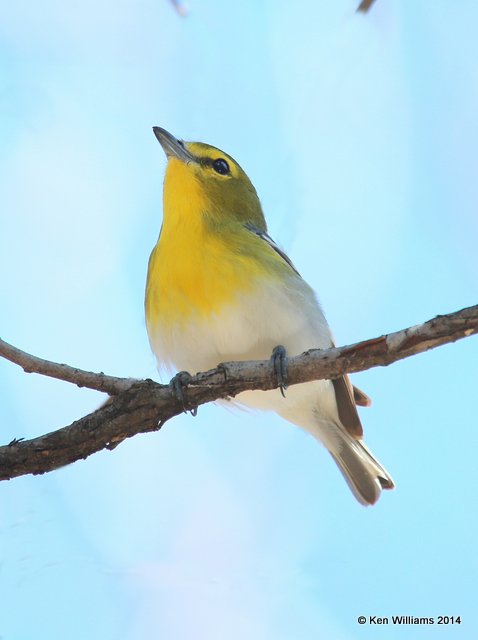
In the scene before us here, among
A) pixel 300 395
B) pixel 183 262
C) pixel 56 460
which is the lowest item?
pixel 56 460

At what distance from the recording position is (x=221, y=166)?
592 cm

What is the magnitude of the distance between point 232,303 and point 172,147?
1.57 meters

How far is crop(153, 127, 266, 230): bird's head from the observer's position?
536cm

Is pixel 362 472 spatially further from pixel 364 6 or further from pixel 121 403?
pixel 364 6

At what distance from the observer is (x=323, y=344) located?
516 cm

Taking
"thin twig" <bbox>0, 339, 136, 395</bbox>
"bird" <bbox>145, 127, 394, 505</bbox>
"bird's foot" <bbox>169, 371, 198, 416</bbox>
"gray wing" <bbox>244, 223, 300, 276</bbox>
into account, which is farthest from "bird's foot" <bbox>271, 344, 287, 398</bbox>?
"gray wing" <bbox>244, 223, 300, 276</bbox>

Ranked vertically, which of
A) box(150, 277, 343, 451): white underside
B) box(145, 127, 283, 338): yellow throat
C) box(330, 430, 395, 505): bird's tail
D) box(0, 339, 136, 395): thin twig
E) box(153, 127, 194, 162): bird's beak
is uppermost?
box(153, 127, 194, 162): bird's beak

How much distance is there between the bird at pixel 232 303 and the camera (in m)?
4.77

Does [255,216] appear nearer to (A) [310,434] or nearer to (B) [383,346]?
(A) [310,434]

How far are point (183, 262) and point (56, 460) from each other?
58.6 inches

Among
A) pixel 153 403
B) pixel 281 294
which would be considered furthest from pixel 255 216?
pixel 153 403

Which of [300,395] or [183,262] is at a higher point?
[183,262]

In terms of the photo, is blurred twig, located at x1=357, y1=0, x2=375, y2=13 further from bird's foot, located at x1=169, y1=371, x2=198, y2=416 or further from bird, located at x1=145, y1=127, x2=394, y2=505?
bird's foot, located at x1=169, y1=371, x2=198, y2=416

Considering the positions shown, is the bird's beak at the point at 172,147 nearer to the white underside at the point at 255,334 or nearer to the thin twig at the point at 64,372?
the white underside at the point at 255,334
